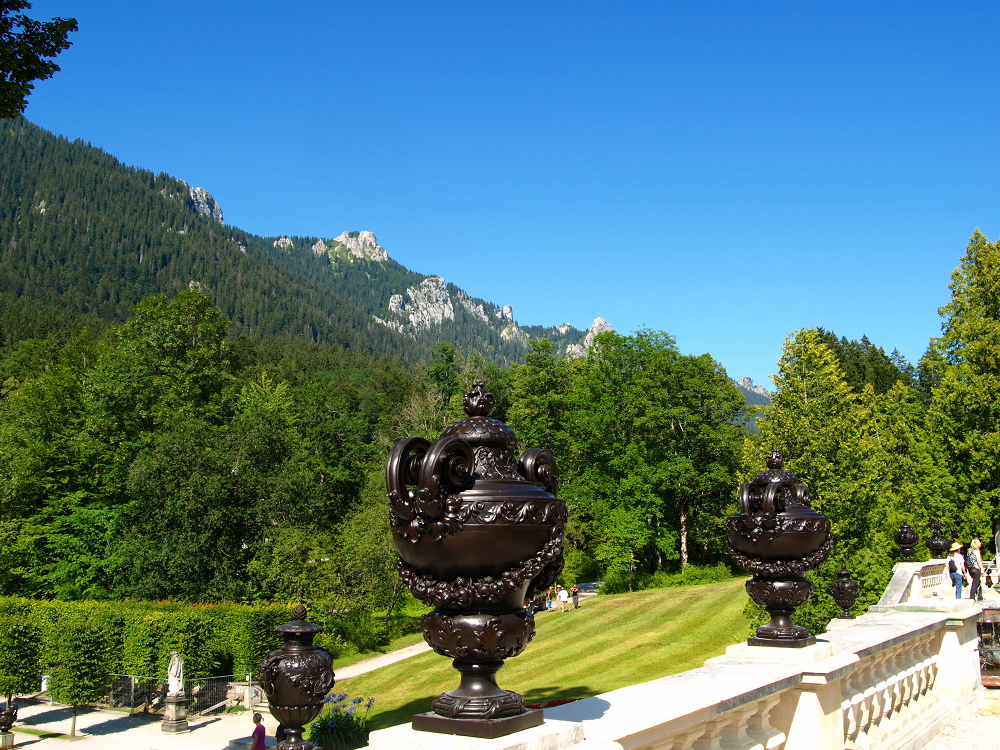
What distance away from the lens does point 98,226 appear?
186 meters

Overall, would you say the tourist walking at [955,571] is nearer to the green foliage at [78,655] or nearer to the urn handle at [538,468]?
the urn handle at [538,468]

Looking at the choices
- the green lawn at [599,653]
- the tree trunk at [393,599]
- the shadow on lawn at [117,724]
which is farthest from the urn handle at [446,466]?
the tree trunk at [393,599]

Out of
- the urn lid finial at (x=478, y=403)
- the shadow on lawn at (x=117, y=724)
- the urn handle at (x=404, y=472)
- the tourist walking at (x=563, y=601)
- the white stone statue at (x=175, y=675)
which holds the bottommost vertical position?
the shadow on lawn at (x=117, y=724)

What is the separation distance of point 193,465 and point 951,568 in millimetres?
28453

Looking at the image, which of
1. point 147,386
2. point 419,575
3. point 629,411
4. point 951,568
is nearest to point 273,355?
point 147,386

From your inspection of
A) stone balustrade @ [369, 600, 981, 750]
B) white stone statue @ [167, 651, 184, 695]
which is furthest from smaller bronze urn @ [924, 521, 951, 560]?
white stone statue @ [167, 651, 184, 695]

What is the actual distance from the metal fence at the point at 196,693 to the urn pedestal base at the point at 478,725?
90.6 ft

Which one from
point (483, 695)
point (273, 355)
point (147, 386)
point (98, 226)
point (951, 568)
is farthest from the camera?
point (98, 226)

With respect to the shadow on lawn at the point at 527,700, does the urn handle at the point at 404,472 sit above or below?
above

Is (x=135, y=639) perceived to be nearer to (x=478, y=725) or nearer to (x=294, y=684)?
(x=294, y=684)

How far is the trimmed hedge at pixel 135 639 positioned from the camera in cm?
2672

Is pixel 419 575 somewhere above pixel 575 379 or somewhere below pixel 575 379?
below

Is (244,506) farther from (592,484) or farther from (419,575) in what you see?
(419,575)

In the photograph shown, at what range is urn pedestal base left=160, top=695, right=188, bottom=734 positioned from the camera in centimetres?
2436
